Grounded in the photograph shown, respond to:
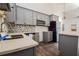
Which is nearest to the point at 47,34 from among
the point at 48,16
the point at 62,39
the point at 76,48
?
the point at 48,16

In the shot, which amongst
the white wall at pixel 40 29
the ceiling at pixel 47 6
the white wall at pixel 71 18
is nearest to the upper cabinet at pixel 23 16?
the ceiling at pixel 47 6

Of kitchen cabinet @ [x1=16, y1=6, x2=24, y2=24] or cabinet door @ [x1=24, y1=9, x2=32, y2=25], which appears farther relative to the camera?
cabinet door @ [x1=24, y1=9, x2=32, y2=25]

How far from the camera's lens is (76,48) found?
219 centimetres

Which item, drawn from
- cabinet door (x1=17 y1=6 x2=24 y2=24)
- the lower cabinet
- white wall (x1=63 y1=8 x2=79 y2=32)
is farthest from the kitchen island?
cabinet door (x1=17 y1=6 x2=24 y2=24)

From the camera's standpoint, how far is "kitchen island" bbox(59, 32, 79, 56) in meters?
2.18

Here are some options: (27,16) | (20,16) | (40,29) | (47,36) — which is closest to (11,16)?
(20,16)

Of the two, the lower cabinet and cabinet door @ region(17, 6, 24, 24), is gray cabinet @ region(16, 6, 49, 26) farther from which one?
the lower cabinet

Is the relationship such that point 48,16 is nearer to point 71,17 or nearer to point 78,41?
Answer: point 71,17

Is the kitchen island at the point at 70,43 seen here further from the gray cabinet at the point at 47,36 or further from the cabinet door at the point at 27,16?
the gray cabinet at the point at 47,36

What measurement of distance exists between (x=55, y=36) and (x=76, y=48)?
3361 mm

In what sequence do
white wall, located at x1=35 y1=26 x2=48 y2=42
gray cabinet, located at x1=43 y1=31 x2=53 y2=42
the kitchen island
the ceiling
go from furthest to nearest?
gray cabinet, located at x1=43 y1=31 x2=53 y2=42
white wall, located at x1=35 y1=26 x2=48 y2=42
the ceiling
the kitchen island

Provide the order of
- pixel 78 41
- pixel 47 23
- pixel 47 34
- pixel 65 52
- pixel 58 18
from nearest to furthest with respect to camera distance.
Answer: pixel 78 41 < pixel 65 52 < pixel 47 34 < pixel 47 23 < pixel 58 18

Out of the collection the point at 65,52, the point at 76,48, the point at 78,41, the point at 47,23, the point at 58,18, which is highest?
the point at 58,18

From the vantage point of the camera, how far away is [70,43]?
236 centimetres
